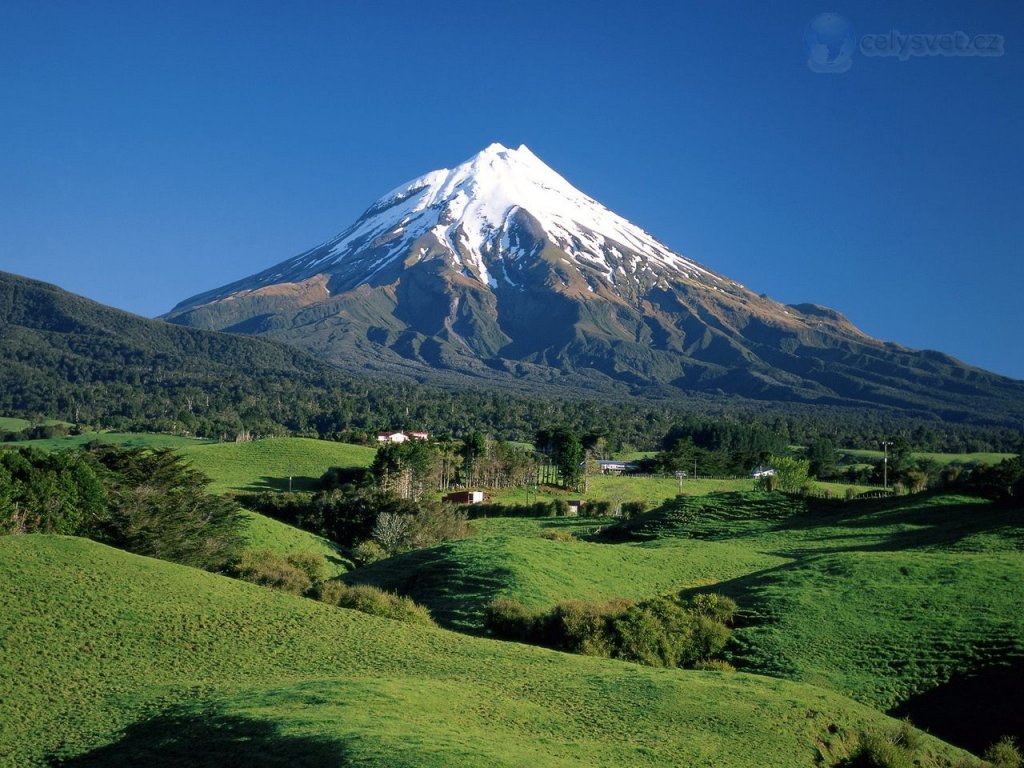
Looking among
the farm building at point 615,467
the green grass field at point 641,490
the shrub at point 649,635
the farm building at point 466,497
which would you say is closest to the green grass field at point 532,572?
the shrub at point 649,635

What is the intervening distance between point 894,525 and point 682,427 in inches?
3051

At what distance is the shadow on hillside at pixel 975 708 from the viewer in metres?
21.5

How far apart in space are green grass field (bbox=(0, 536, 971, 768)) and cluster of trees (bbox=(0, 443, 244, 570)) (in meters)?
11.1

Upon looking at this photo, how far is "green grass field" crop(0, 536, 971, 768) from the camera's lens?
1584 cm

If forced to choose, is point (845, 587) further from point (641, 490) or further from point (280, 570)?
point (641, 490)

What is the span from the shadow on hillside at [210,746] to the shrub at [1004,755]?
1254 centimetres

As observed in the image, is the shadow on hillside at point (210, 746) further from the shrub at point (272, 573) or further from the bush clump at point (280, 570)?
the shrub at point (272, 573)

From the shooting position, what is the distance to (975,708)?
22516 millimetres

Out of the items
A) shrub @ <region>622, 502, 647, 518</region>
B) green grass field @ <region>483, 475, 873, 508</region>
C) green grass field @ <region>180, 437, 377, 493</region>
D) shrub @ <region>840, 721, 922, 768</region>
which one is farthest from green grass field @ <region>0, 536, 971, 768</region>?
green grass field @ <region>180, 437, 377, 493</region>

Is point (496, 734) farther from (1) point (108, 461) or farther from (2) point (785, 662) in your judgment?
(1) point (108, 461)

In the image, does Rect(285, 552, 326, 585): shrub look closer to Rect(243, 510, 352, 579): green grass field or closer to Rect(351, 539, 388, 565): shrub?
Rect(243, 510, 352, 579): green grass field

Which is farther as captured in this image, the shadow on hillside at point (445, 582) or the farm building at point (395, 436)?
the farm building at point (395, 436)

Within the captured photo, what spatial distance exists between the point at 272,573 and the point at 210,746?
19.0m

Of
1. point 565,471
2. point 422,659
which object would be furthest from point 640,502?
point 422,659
